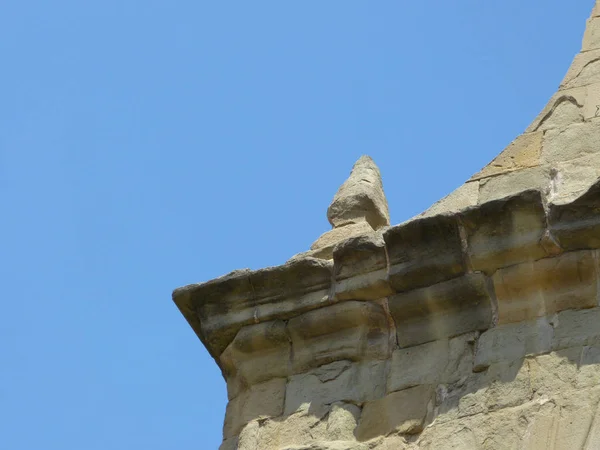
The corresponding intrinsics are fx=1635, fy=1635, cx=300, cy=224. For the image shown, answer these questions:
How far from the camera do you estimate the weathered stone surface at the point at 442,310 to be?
6.59 metres

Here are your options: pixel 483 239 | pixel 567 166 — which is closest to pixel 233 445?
pixel 483 239

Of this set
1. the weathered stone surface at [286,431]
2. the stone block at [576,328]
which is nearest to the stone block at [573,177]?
the stone block at [576,328]

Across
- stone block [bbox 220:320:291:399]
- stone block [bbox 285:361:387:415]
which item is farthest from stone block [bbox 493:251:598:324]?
stone block [bbox 220:320:291:399]

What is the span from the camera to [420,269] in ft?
22.0

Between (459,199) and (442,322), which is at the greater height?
(459,199)

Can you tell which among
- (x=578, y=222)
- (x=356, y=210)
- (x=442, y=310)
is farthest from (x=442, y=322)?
(x=356, y=210)

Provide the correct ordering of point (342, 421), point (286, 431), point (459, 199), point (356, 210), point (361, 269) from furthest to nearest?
point (356, 210), point (459, 199), point (361, 269), point (286, 431), point (342, 421)

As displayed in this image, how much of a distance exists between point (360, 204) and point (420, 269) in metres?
0.83

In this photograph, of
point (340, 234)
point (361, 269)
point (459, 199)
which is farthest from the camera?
point (340, 234)

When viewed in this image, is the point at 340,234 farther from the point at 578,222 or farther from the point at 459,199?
the point at 578,222

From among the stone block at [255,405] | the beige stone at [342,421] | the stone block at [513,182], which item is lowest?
the beige stone at [342,421]

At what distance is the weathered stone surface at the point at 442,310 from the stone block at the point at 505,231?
95 mm

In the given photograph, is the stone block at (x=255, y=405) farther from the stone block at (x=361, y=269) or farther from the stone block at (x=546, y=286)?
the stone block at (x=546, y=286)

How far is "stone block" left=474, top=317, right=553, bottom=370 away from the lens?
6352mm
